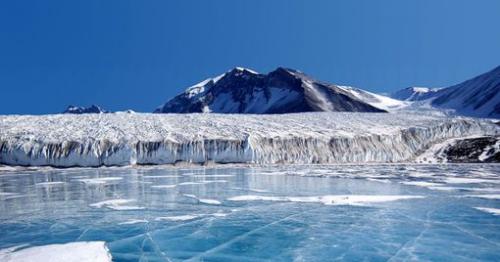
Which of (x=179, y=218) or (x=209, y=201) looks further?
(x=209, y=201)

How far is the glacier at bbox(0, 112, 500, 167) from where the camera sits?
38.6 m

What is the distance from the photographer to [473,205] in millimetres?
13977

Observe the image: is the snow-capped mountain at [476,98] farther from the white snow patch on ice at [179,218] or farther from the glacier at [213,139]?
the white snow patch on ice at [179,218]

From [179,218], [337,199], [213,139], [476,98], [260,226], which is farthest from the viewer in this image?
[476,98]

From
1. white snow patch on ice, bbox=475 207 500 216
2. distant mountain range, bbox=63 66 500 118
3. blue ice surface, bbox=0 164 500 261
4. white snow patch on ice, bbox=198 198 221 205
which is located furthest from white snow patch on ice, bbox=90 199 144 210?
distant mountain range, bbox=63 66 500 118

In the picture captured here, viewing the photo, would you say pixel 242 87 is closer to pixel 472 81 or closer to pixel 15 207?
pixel 472 81

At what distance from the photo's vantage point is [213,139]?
4166cm

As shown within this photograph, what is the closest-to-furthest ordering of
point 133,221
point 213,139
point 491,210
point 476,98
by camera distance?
point 133,221 → point 491,210 → point 213,139 → point 476,98

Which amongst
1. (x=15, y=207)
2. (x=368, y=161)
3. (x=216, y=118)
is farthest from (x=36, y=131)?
(x=368, y=161)

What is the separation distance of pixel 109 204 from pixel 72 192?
4.96 meters

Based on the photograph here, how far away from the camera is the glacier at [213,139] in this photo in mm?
38594

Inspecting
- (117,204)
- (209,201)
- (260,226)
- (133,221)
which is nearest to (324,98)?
(209,201)

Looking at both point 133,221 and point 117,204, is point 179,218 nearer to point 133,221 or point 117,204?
point 133,221

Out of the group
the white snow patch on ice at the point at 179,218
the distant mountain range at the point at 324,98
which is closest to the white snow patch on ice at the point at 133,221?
the white snow patch on ice at the point at 179,218
